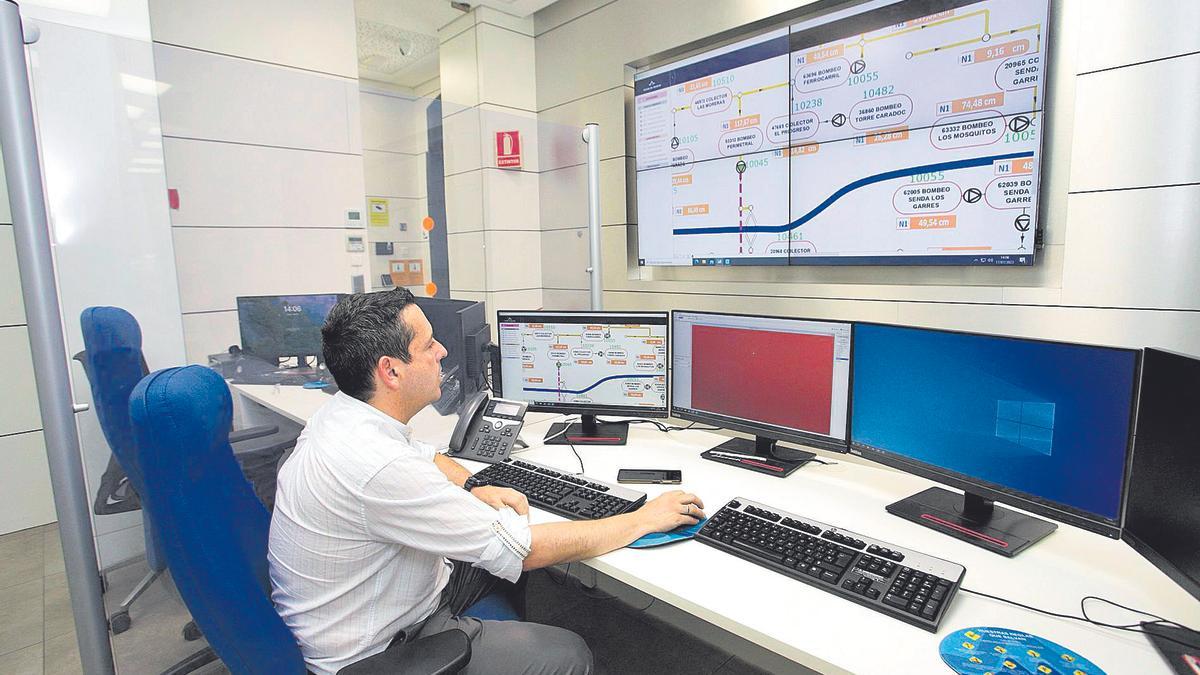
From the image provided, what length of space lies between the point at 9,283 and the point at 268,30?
70.1 inches

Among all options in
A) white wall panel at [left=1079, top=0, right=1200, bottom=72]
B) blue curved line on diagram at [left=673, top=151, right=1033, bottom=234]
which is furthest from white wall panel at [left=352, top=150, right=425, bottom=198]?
white wall panel at [left=1079, top=0, right=1200, bottom=72]

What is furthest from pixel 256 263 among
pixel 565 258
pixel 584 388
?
pixel 565 258

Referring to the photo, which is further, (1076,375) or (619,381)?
(619,381)

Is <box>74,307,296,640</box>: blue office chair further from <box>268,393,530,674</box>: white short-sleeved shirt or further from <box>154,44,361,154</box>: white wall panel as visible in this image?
<box>154,44,361,154</box>: white wall panel

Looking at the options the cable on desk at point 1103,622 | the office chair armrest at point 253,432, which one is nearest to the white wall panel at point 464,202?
the office chair armrest at point 253,432

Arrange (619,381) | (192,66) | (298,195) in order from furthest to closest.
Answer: (298,195) < (192,66) < (619,381)

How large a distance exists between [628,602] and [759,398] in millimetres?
1193

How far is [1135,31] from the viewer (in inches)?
68.9

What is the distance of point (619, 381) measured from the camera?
2.06 metres

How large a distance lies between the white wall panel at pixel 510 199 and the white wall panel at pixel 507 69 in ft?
1.59

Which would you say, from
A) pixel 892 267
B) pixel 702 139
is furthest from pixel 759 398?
pixel 702 139

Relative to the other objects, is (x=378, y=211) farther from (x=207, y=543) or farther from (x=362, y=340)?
(x=207, y=543)

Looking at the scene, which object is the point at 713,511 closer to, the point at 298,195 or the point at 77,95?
the point at 77,95

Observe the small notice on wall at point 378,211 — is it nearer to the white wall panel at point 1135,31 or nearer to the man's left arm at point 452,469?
the man's left arm at point 452,469
